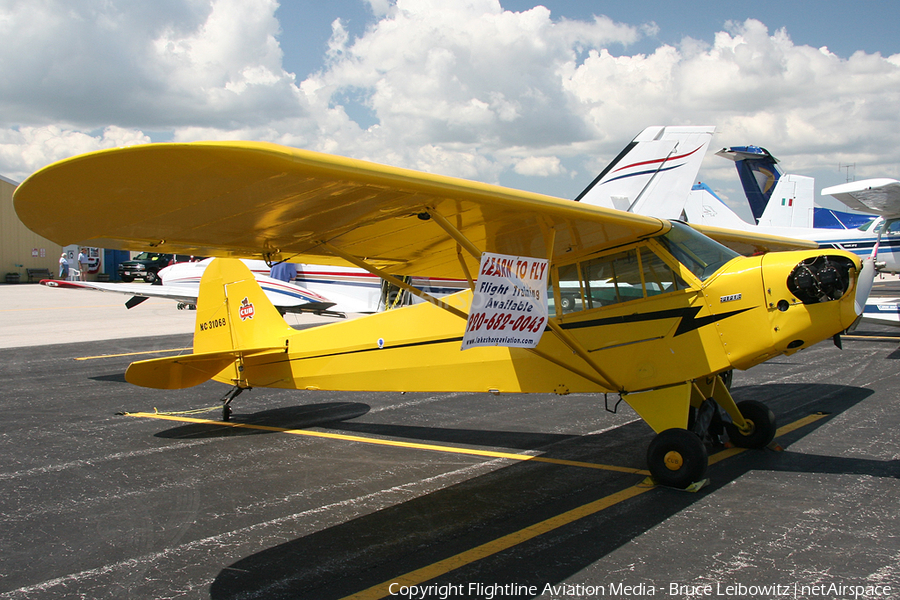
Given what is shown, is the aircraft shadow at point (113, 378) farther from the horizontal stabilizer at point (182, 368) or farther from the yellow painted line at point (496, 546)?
the yellow painted line at point (496, 546)

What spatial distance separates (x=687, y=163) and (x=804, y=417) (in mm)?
10026

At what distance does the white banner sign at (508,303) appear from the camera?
4.01 metres

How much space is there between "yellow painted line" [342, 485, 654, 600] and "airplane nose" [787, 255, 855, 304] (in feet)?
6.14

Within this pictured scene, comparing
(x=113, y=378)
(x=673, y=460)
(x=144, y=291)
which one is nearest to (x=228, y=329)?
(x=113, y=378)

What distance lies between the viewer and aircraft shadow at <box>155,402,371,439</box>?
6871 millimetres

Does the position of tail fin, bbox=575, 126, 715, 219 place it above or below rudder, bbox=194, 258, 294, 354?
above

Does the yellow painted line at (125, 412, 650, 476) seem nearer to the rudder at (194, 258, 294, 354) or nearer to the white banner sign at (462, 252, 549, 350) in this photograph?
the rudder at (194, 258, 294, 354)

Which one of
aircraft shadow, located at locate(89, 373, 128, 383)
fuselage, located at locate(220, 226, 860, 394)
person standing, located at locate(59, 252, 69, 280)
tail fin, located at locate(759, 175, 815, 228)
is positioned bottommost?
aircraft shadow, located at locate(89, 373, 128, 383)

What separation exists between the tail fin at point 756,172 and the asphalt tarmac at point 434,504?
27207mm

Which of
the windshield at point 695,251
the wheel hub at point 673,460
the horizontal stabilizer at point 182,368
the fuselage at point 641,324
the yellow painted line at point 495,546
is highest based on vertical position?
the windshield at point 695,251

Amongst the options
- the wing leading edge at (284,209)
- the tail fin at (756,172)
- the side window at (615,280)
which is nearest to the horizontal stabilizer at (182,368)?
the wing leading edge at (284,209)

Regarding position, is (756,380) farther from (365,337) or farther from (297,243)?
(297,243)

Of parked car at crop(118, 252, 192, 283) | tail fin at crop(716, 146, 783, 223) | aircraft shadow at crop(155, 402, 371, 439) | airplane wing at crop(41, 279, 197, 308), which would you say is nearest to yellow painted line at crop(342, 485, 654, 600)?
aircraft shadow at crop(155, 402, 371, 439)

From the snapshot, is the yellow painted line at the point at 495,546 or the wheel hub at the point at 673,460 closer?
the yellow painted line at the point at 495,546
